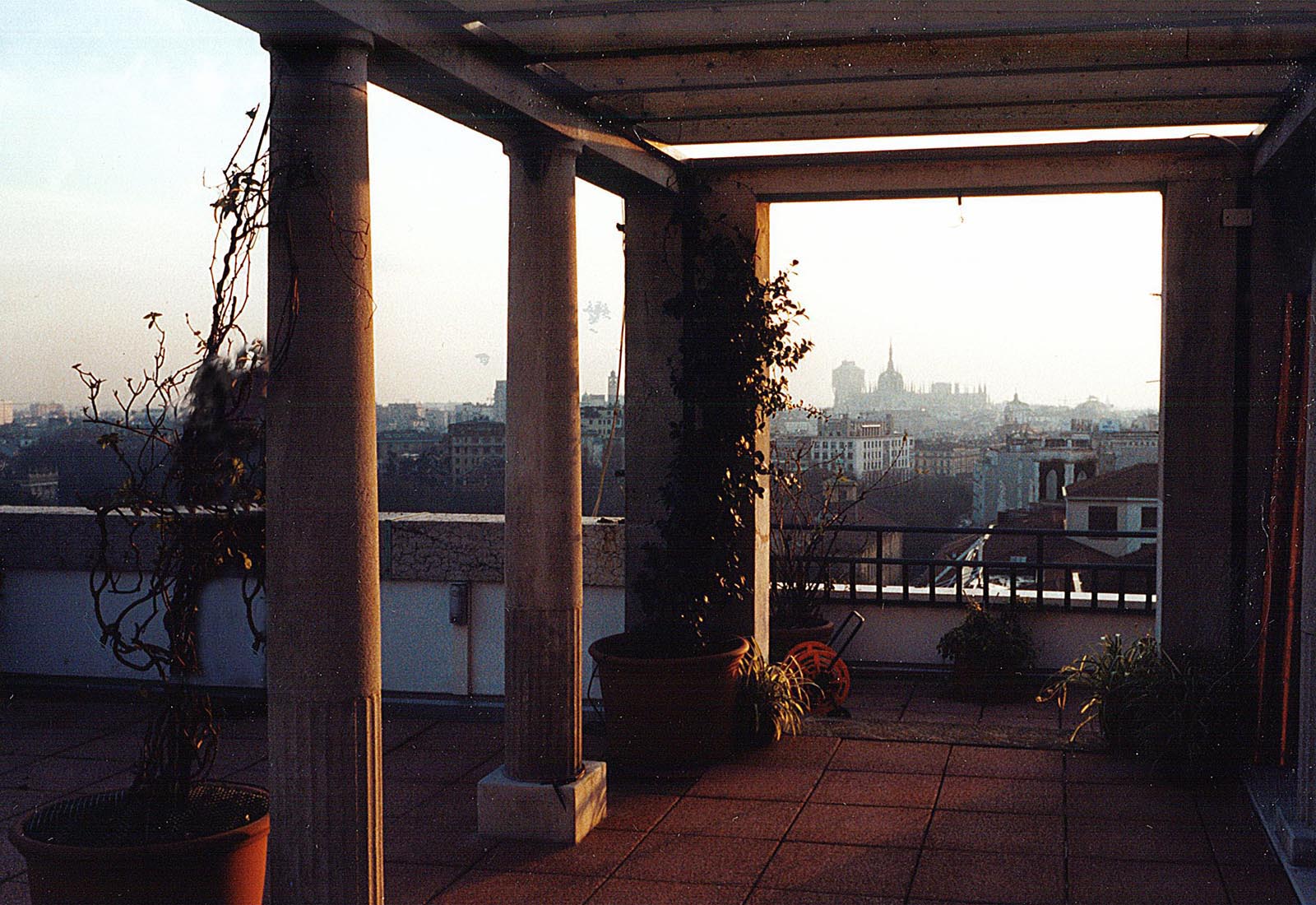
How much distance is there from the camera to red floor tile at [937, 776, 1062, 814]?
16.5 feet

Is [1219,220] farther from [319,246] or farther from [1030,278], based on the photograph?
[319,246]

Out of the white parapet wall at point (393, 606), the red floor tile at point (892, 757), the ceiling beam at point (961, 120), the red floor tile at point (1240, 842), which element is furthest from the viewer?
the white parapet wall at point (393, 606)

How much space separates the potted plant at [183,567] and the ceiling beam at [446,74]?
257 mm

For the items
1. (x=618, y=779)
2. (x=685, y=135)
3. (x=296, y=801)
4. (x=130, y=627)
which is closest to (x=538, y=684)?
(x=618, y=779)

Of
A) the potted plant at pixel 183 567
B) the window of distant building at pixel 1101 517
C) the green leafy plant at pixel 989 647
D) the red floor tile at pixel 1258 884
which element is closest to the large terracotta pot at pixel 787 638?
the green leafy plant at pixel 989 647

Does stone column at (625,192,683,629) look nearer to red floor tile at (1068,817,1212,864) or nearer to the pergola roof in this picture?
the pergola roof

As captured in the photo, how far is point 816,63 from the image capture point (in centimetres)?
435

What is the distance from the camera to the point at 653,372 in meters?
6.09

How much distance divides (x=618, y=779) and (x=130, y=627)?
3.06 m

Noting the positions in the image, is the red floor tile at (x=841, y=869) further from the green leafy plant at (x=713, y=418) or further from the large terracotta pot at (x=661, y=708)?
the green leafy plant at (x=713, y=418)

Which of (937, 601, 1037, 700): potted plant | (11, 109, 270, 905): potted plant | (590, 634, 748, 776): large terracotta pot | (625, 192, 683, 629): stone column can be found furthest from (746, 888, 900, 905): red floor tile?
(937, 601, 1037, 700): potted plant

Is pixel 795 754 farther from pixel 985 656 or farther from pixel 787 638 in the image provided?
pixel 985 656

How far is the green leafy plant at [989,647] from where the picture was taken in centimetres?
711

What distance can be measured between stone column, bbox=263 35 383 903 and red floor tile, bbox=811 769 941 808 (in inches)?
101
